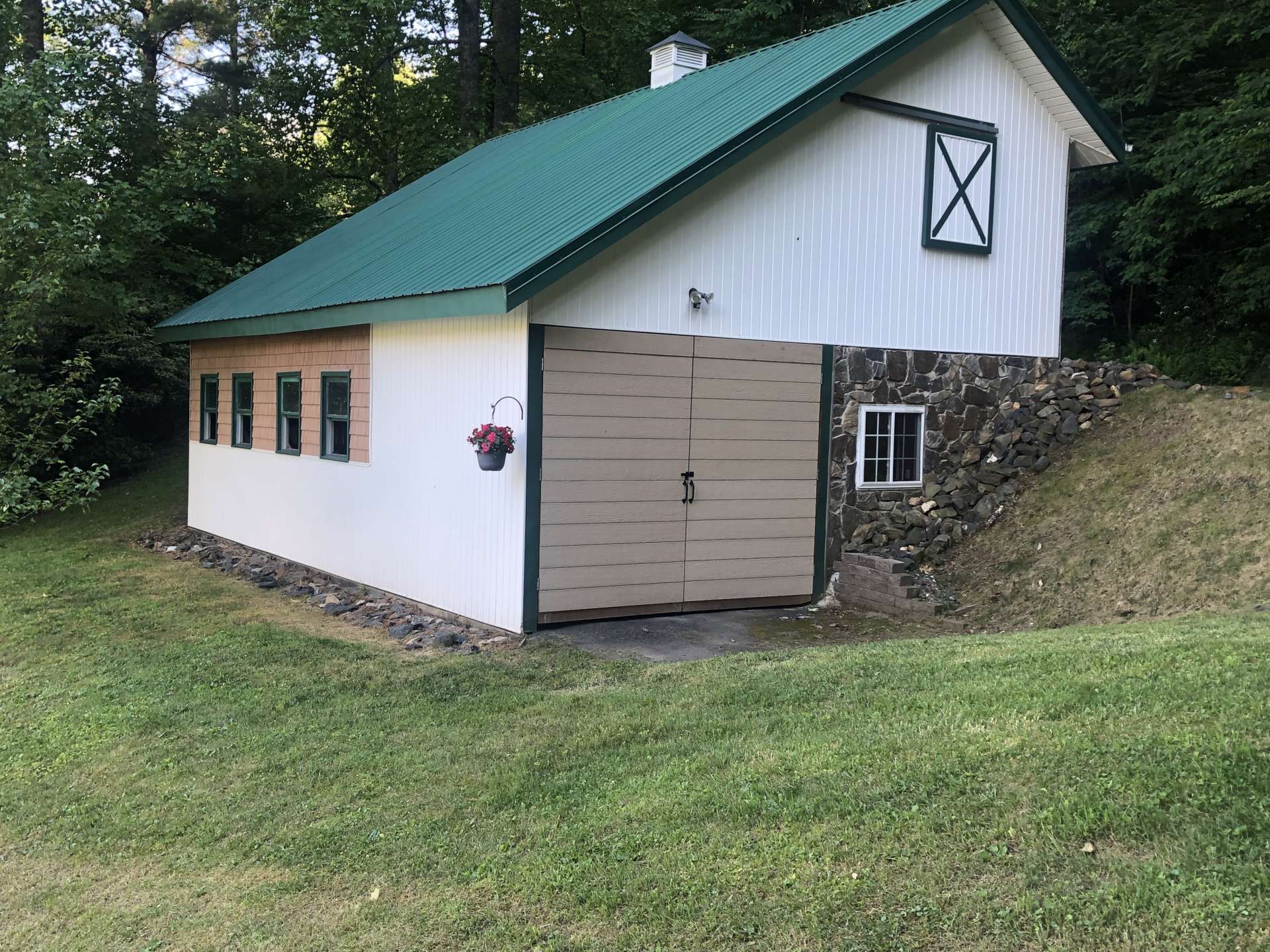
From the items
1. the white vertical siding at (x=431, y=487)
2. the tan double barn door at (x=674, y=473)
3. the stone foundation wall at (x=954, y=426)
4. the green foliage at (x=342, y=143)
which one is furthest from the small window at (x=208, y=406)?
the stone foundation wall at (x=954, y=426)

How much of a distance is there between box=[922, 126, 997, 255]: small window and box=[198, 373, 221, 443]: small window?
10210mm

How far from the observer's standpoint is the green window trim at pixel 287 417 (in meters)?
12.8

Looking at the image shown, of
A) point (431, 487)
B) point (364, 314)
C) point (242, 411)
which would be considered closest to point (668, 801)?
point (431, 487)

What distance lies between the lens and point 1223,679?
5219mm

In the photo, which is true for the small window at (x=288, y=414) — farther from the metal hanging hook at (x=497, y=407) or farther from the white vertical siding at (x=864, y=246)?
the white vertical siding at (x=864, y=246)

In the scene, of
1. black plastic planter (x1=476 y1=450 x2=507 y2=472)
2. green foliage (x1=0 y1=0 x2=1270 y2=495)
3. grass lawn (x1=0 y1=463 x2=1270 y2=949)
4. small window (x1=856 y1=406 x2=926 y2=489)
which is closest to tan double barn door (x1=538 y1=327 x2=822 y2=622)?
black plastic planter (x1=476 y1=450 x2=507 y2=472)

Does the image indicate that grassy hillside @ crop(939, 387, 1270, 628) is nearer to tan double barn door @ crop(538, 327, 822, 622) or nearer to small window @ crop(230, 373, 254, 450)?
tan double barn door @ crop(538, 327, 822, 622)

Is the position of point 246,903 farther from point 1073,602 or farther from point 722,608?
point 1073,602

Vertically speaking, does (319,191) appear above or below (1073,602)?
above

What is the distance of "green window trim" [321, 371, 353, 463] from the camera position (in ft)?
37.8

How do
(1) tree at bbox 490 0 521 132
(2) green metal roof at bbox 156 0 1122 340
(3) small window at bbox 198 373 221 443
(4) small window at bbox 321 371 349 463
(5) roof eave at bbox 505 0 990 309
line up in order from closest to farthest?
1. (5) roof eave at bbox 505 0 990 309
2. (2) green metal roof at bbox 156 0 1122 340
3. (4) small window at bbox 321 371 349 463
4. (3) small window at bbox 198 373 221 443
5. (1) tree at bbox 490 0 521 132

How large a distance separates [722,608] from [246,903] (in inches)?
242

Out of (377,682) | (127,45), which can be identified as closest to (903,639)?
(377,682)

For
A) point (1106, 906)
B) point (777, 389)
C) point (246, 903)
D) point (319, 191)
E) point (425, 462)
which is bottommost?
point (246, 903)
